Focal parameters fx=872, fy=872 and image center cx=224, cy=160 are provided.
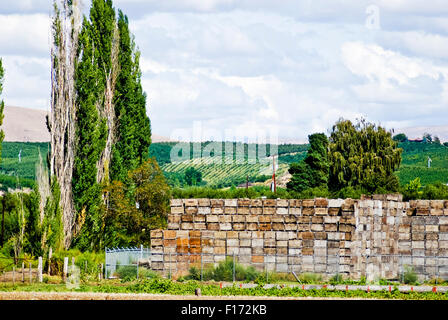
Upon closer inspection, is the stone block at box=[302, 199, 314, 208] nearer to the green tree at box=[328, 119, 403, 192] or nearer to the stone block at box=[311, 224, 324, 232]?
the stone block at box=[311, 224, 324, 232]

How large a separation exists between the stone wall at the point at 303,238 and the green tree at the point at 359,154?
5018 cm

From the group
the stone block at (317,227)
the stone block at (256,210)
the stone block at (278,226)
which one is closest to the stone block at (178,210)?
the stone block at (256,210)

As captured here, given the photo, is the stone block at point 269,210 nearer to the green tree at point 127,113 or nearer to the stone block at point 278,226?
the stone block at point 278,226

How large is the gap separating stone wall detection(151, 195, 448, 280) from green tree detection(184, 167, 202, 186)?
80.7m

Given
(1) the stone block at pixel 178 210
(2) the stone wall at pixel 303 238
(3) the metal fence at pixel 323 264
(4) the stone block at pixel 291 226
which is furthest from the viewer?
(1) the stone block at pixel 178 210

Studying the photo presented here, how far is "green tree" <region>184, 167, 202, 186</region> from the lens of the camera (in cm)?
11922

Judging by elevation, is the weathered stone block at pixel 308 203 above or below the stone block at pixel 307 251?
above

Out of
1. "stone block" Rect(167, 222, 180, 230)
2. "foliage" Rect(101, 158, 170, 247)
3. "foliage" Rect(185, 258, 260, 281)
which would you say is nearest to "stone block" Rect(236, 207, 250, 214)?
"foliage" Rect(185, 258, 260, 281)

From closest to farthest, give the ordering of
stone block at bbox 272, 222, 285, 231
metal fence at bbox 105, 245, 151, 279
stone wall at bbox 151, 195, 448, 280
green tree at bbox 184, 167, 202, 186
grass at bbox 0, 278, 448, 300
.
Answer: grass at bbox 0, 278, 448, 300 < stone wall at bbox 151, 195, 448, 280 < stone block at bbox 272, 222, 285, 231 < metal fence at bbox 105, 245, 151, 279 < green tree at bbox 184, 167, 202, 186

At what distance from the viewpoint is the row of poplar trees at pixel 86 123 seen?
1734 inches

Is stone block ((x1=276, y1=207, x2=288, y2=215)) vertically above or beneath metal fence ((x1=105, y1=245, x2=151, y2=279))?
above

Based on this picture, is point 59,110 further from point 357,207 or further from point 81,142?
point 357,207
